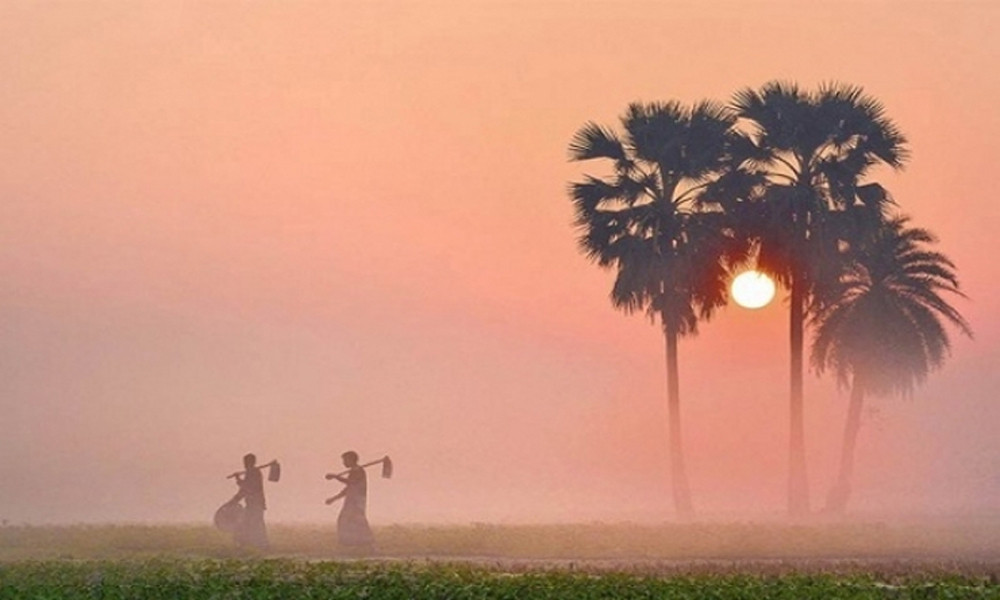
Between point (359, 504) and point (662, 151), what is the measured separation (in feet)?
101

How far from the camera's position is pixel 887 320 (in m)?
88.8

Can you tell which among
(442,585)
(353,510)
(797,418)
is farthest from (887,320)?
(442,585)

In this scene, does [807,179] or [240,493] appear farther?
[807,179]

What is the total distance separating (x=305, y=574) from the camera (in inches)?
1463

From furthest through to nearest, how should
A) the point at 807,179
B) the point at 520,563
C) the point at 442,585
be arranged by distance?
the point at 807,179
the point at 520,563
the point at 442,585

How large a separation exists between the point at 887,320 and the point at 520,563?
147ft

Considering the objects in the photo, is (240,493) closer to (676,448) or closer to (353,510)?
(353,510)

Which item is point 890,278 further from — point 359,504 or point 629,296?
point 359,504

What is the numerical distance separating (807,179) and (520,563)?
4094cm

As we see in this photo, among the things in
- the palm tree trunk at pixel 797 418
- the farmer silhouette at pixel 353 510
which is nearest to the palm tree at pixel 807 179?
the palm tree trunk at pixel 797 418

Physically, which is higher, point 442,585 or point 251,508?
point 251,508

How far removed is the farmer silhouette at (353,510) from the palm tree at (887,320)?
34198 mm

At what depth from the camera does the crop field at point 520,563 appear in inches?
1346

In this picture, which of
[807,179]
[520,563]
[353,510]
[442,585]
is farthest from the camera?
[807,179]
